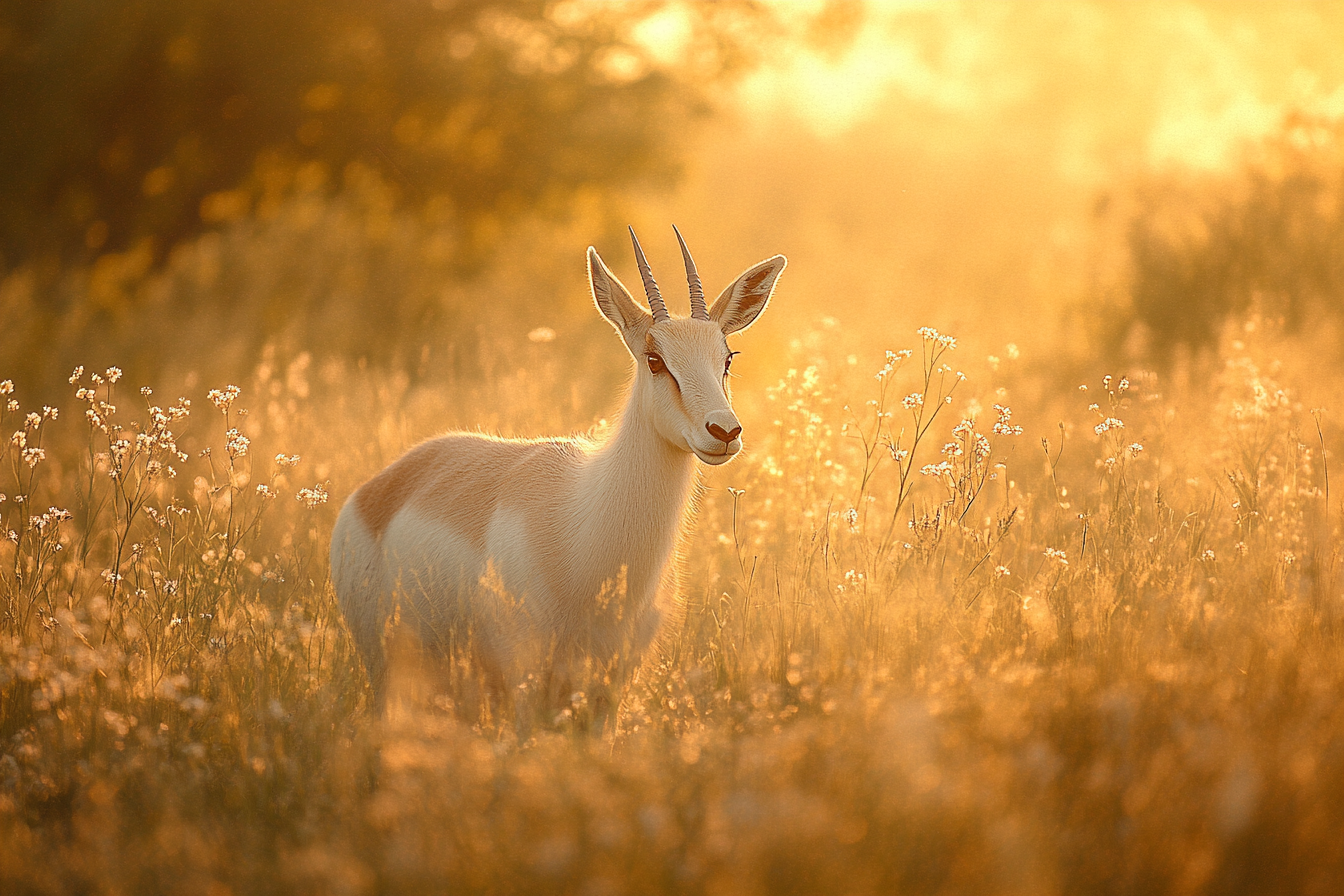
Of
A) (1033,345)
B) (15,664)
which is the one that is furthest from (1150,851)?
(1033,345)

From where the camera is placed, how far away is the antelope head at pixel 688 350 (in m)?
3.93

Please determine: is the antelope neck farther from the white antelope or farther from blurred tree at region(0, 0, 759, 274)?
blurred tree at region(0, 0, 759, 274)

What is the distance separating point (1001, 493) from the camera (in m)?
6.53

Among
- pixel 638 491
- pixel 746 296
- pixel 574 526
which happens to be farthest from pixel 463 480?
pixel 746 296

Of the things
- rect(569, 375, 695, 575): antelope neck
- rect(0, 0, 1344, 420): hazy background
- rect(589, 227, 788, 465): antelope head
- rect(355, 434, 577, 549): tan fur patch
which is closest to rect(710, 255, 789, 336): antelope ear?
rect(589, 227, 788, 465): antelope head

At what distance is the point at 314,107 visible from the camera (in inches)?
455

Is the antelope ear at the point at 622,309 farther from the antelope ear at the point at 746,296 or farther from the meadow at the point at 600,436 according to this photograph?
the meadow at the point at 600,436

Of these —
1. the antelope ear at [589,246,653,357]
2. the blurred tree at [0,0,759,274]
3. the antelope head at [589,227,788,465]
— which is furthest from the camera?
the blurred tree at [0,0,759,274]

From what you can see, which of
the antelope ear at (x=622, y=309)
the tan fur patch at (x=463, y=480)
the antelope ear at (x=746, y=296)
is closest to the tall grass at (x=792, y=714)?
the tan fur patch at (x=463, y=480)

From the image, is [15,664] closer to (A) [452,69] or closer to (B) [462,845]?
(B) [462,845]

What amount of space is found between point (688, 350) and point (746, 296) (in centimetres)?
72

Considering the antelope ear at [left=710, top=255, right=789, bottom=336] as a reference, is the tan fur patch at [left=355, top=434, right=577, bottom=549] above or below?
below

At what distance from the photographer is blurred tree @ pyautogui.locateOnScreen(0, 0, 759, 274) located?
10.6 metres

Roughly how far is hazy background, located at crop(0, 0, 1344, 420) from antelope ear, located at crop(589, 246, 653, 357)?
174 inches
